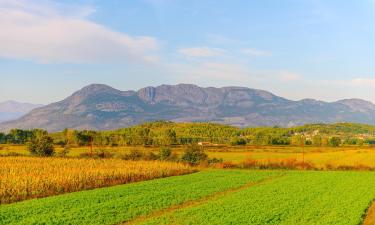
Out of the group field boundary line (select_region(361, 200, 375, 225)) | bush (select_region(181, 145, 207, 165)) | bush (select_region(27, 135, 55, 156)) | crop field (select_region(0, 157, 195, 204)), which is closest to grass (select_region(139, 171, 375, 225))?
field boundary line (select_region(361, 200, 375, 225))

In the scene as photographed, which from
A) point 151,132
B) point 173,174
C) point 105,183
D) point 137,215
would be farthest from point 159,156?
point 151,132

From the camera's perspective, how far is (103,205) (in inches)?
961

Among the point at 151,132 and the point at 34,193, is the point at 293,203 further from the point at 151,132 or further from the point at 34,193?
the point at 151,132

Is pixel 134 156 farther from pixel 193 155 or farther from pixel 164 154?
pixel 193 155

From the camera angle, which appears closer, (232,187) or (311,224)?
(311,224)

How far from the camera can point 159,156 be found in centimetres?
6700

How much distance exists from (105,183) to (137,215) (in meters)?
14.6

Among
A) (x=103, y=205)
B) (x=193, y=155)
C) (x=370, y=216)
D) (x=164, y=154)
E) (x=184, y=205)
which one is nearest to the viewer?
(x=370, y=216)

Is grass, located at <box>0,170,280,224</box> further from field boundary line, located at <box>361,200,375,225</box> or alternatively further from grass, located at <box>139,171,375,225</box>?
field boundary line, located at <box>361,200,375,225</box>

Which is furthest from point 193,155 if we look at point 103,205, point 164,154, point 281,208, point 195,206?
point 103,205

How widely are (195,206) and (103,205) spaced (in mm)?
5081

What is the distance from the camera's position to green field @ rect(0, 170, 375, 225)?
68.7 ft

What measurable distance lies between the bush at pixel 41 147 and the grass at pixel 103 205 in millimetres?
36844

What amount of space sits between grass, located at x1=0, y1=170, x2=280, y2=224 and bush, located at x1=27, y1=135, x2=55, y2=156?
36.8 meters
